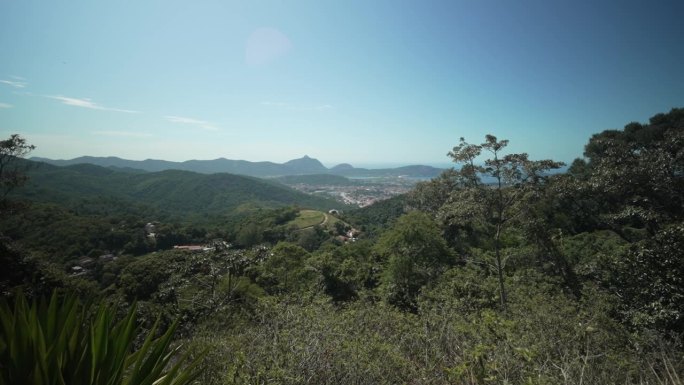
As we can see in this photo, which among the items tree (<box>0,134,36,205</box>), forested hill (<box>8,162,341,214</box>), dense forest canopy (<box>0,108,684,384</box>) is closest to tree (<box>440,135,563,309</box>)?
dense forest canopy (<box>0,108,684,384</box>)

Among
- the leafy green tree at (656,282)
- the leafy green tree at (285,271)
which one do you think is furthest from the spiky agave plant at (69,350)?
the leafy green tree at (285,271)

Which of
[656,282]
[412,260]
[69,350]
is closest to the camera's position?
[69,350]

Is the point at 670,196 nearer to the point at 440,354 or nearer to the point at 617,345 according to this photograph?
the point at 617,345

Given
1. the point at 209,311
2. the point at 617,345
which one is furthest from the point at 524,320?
the point at 209,311

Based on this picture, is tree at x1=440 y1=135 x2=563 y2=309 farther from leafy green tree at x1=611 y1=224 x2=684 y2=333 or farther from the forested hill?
the forested hill

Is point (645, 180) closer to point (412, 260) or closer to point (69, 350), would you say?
point (412, 260)

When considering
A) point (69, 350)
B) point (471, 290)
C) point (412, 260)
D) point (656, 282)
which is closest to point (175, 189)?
point (412, 260)

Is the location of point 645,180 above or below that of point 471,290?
above
